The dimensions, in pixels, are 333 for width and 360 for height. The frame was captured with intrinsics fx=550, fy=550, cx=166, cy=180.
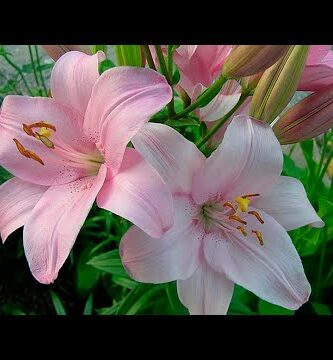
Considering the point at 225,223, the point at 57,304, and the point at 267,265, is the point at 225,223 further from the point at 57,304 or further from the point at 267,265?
the point at 57,304

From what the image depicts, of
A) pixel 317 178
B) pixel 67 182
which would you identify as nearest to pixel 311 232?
pixel 317 178

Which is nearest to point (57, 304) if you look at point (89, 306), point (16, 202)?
point (89, 306)

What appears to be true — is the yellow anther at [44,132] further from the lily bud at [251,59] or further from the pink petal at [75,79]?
the lily bud at [251,59]
